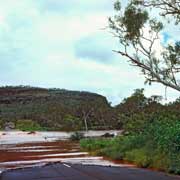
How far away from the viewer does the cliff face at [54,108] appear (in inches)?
3430

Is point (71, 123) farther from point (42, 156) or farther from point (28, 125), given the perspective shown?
point (42, 156)

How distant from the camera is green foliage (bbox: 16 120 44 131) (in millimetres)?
87463

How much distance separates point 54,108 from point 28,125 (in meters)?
10.3

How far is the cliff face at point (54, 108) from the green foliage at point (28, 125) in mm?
2231

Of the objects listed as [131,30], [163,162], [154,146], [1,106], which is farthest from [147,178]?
[1,106]

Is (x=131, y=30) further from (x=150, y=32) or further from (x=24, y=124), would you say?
→ (x=24, y=124)

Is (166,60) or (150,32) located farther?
(150,32)

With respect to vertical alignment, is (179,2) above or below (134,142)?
above

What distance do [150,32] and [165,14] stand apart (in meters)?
4.37

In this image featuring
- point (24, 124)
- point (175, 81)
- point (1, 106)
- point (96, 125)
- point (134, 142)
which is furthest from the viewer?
point (1, 106)

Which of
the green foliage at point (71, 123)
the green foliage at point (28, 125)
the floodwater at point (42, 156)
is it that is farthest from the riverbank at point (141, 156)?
the green foliage at point (28, 125)

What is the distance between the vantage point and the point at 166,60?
24688 mm

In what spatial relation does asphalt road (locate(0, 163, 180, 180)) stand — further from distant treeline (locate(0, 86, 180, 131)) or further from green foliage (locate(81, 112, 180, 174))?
distant treeline (locate(0, 86, 180, 131))

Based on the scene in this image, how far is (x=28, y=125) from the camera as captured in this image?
9031cm
